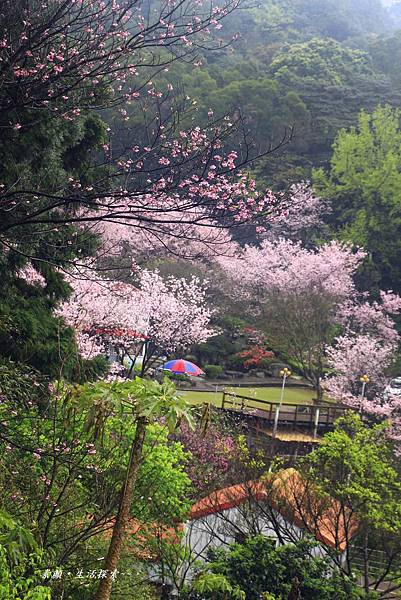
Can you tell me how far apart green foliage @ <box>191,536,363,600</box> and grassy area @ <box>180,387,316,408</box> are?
37.4 feet

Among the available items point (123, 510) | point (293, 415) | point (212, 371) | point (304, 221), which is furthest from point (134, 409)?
point (304, 221)

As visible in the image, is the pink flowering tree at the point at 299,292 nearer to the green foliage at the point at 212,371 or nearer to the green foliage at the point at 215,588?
the green foliage at the point at 212,371

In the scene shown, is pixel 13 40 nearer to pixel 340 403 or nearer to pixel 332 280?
pixel 340 403

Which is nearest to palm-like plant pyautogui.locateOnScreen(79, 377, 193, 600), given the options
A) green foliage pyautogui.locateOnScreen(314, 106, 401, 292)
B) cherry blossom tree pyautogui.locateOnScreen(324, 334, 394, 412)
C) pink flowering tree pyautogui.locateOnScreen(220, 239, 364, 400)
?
cherry blossom tree pyautogui.locateOnScreen(324, 334, 394, 412)

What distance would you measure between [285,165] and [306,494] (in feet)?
95.7

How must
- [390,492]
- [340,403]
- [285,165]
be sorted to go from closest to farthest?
[390,492], [340,403], [285,165]

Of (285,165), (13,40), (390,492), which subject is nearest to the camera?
(13,40)

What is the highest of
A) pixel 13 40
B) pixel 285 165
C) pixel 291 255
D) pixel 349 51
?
pixel 349 51

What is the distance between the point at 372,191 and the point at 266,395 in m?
14.3

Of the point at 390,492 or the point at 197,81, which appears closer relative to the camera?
the point at 390,492

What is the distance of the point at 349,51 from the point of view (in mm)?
46156

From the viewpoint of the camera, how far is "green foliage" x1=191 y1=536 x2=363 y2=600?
580cm

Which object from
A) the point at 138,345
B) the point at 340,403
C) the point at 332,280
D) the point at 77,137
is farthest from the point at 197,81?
the point at 77,137

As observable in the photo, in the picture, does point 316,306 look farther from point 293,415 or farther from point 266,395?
point 293,415
